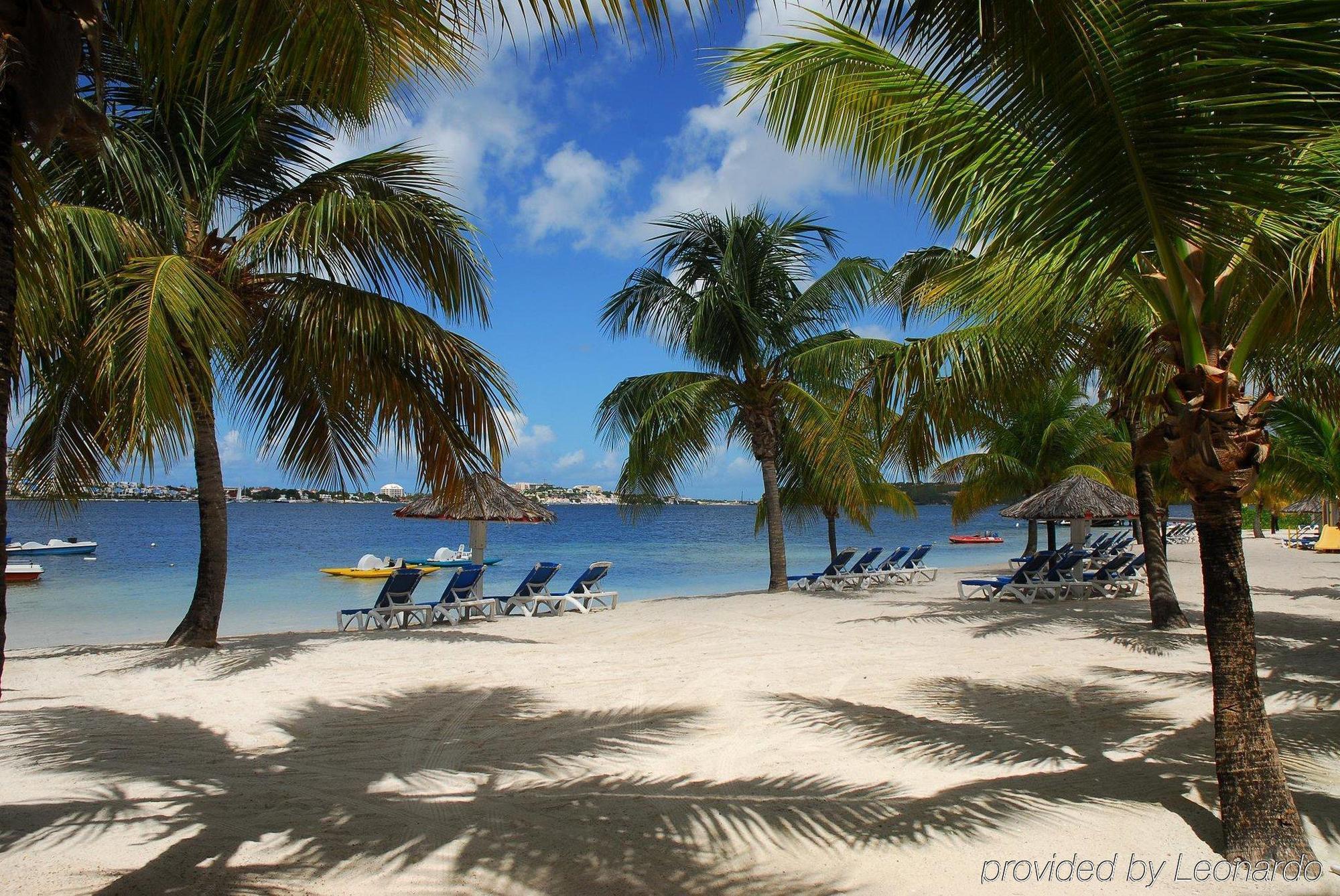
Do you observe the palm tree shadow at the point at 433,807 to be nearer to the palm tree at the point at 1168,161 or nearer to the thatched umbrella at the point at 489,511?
the palm tree at the point at 1168,161

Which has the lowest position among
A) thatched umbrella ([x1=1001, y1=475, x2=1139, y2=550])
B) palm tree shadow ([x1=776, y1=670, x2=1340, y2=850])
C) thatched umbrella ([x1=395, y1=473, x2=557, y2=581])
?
palm tree shadow ([x1=776, y1=670, x2=1340, y2=850])

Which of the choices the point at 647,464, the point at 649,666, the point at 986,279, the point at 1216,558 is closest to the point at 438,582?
the point at 647,464

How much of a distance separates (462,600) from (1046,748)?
8570 mm

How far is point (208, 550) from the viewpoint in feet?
26.8

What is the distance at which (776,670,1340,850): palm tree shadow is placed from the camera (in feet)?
12.1

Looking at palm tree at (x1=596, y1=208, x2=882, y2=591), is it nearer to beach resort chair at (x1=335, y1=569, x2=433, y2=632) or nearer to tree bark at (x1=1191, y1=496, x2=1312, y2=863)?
beach resort chair at (x1=335, y1=569, x2=433, y2=632)

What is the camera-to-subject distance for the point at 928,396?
321 inches

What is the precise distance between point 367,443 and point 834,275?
879 cm

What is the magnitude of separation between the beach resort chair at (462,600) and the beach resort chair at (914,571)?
8.85 meters

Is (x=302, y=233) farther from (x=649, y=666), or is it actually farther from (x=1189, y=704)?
(x=1189, y=704)

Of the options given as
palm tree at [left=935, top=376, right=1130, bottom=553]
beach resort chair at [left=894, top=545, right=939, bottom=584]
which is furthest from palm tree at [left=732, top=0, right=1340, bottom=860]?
palm tree at [left=935, top=376, right=1130, bottom=553]

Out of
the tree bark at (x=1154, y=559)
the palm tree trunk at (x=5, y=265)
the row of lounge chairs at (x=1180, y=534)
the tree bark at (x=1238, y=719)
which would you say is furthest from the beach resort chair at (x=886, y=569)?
the row of lounge chairs at (x=1180, y=534)

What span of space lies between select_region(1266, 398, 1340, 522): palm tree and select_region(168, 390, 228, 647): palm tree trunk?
1438 cm

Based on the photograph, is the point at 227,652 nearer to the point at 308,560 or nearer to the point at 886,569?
the point at 886,569
